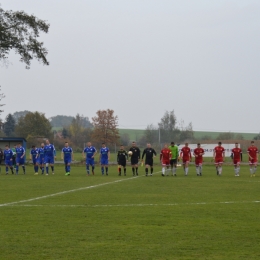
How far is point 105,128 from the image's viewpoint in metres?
76.0

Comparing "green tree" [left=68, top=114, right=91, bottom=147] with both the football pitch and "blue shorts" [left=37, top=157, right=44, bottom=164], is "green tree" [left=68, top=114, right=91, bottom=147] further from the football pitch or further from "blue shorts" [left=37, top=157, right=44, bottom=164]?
the football pitch

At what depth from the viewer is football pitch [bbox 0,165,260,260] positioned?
901 centimetres

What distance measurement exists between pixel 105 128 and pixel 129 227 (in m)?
64.6

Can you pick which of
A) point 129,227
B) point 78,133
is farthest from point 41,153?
point 78,133

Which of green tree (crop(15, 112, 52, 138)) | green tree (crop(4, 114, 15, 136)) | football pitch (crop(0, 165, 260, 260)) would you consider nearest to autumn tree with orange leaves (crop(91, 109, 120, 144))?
green tree (crop(15, 112, 52, 138))

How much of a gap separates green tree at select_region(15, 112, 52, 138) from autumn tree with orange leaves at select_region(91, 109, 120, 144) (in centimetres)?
892

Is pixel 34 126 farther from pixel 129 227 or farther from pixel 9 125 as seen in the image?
pixel 129 227

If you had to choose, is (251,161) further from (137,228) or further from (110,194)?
(137,228)

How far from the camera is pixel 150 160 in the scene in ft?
111

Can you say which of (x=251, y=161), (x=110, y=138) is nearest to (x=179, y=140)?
(x=110, y=138)

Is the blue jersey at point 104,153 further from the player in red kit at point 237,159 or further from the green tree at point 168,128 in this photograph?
the green tree at point 168,128

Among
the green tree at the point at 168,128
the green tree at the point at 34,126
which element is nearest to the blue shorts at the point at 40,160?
the green tree at the point at 168,128

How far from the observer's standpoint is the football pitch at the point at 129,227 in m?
9.01

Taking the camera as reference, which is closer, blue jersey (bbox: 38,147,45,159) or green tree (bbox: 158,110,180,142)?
blue jersey (bbox: 38,147,45,159)
